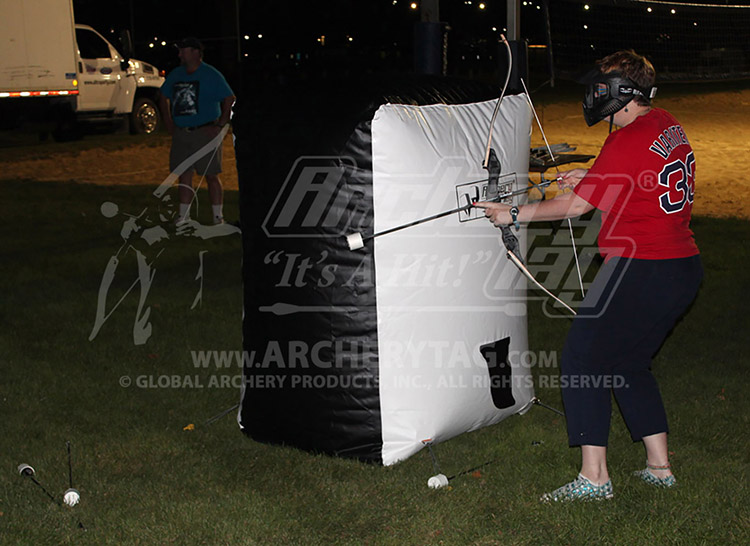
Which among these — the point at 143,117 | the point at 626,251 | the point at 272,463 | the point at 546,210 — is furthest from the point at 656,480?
the point at 143,117

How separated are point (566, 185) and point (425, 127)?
0.68 meters

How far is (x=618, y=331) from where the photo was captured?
368 centimetres

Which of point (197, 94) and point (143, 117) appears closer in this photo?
point (197, 94)

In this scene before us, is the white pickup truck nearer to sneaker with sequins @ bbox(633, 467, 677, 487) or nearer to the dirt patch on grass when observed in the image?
the dirt patch on grass

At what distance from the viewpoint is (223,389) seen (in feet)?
18.0

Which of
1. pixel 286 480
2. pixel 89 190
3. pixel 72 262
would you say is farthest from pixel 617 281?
pixel 89 190

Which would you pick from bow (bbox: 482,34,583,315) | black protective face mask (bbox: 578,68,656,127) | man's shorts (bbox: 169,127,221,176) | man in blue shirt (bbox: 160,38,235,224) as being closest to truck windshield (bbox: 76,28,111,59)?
man in blue shirt (bbox: 160,38,235,224)

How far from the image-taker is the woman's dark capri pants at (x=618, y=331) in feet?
11.9

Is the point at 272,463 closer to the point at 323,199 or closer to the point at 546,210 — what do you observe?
the point at 323,199

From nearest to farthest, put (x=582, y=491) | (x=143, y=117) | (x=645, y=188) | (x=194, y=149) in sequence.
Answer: (x=645, y=188)
(x=582, y=491)
(x=194, y=149)
(x=143, y=117)

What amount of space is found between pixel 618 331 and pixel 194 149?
675cm

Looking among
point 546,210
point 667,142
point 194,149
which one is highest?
point 667,142

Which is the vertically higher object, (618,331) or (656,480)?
(618,331)

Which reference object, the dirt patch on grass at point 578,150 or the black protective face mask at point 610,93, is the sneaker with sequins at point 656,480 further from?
the dirt patch on grass at point 578,150
